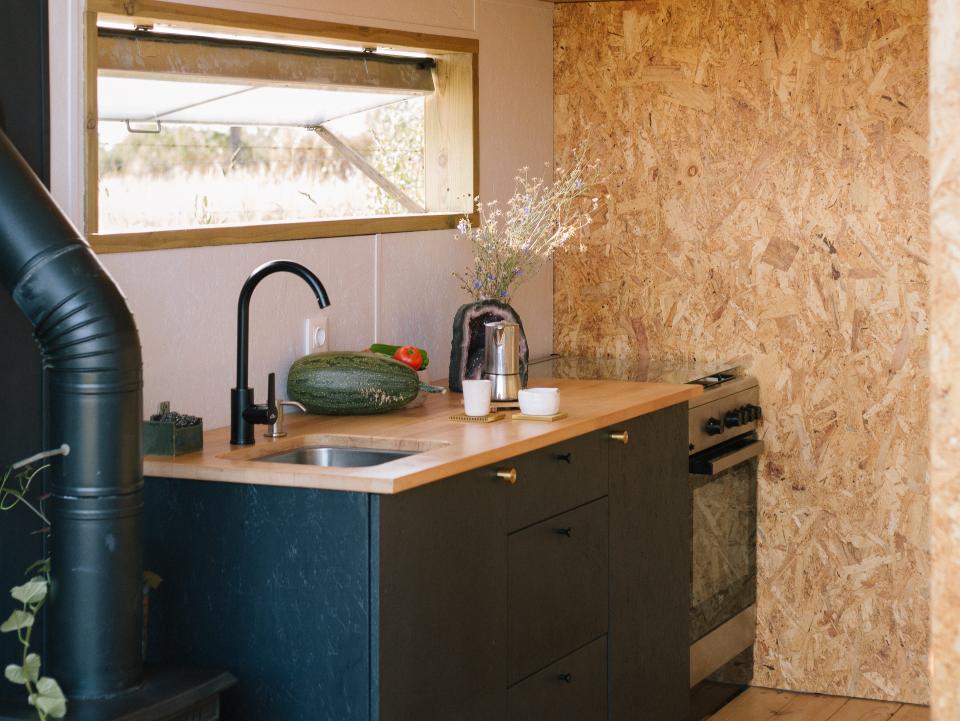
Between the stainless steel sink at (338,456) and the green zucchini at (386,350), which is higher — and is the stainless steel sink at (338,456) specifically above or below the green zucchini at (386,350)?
below

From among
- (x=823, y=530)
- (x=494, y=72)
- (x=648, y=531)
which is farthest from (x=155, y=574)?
(x=823, y=530)

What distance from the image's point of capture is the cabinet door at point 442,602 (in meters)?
2.44

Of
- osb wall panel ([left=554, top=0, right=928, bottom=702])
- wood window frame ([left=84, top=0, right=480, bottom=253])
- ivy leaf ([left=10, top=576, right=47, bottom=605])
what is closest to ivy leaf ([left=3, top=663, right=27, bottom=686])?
ivy leaf ([left=10, top=576, right=47, bottom=605])

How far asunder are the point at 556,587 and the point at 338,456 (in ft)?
1.90

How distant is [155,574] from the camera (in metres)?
2.59

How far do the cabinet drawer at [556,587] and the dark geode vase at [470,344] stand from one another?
0.54 metres

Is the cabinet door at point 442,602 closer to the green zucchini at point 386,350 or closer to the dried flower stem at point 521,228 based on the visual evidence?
the green zucchini at point 386,350

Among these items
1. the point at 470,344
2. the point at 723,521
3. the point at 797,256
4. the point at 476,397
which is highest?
the point at 797,256

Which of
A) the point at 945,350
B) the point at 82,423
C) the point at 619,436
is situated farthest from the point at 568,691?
the point at 945,350

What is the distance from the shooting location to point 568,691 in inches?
122

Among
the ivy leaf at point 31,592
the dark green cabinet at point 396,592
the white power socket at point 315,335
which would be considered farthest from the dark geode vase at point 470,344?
the ivy leaf at point 31,592

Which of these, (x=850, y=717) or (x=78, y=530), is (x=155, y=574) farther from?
(x=850, y=717)

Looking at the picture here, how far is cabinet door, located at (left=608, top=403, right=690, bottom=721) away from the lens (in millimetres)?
3338

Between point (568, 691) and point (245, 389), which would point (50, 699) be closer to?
point (245, 389)
